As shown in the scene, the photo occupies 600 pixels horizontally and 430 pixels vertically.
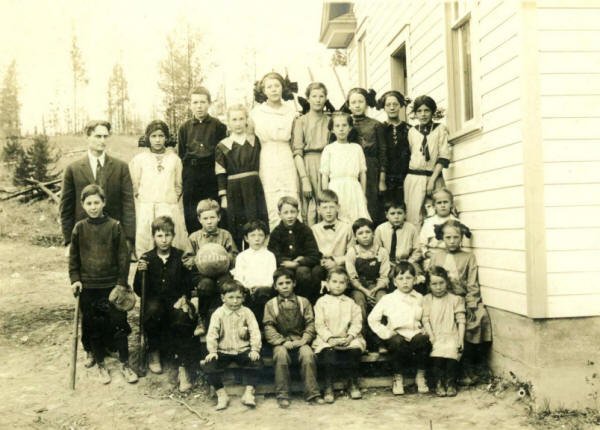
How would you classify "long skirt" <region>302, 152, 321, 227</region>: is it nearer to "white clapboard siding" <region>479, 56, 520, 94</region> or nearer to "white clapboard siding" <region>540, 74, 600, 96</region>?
"white clapboard siding" <region>479, 56, 520, 94</region>

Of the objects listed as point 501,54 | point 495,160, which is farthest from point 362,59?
point 495,160

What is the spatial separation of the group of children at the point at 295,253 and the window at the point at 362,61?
5163 millimetres

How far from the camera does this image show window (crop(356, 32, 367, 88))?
37.4ft

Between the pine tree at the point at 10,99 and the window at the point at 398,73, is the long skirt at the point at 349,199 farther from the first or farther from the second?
the pine tree at the point at 10,99

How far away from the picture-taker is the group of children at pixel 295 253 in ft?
16.2

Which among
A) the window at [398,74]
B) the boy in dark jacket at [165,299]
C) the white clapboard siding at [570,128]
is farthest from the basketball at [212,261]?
the window at [398,74]

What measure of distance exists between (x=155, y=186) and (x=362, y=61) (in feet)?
22.7

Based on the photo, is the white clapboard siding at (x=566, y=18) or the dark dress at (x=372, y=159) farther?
the dark dress at (x=372, y=159)

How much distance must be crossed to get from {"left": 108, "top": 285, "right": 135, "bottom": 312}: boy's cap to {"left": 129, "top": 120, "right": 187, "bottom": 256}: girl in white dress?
64 cm

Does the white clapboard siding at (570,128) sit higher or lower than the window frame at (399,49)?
lower

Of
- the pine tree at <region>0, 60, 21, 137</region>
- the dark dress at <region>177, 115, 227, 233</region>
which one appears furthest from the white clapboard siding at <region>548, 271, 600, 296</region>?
the pine tree at <region>0, 60, 21, 137</region>

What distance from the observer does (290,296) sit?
505 centimetres

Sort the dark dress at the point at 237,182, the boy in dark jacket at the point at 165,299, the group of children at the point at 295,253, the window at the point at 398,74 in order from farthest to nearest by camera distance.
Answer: the window at the point at 398,74 < the dark dress at the point at 237,182 < the boy in dark jacket at the point at 165,299 < the group of children at the point at 295,253

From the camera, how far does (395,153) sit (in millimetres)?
6309
